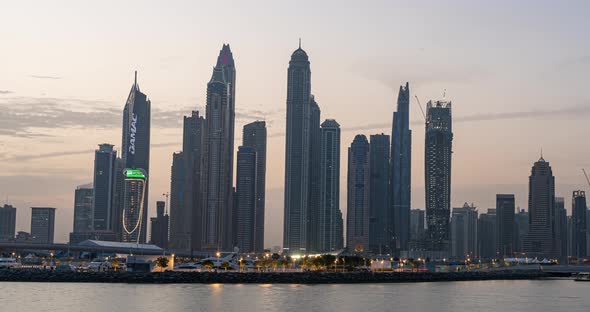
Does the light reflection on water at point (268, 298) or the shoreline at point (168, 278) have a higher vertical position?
the shoreline at point (168, 278)

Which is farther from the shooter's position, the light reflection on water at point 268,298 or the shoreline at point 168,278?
the shoreline at point 168,278

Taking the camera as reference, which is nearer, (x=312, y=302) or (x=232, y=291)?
(x=312, y=302)

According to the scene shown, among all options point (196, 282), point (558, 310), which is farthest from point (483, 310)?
point (196, 282)

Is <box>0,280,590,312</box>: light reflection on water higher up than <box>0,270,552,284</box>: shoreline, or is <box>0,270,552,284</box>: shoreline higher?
<box>0,270,552,284</box>: shoreline

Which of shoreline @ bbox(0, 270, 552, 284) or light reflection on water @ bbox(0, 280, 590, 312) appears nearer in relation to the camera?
light reflection on water @ bbox(0, 280, 590, 312)

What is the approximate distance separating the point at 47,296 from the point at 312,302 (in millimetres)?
38801

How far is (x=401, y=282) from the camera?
621 feet

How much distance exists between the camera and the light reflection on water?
11094 centimetres

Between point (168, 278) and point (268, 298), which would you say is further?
point (168, 278)

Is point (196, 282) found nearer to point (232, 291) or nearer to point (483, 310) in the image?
point (232, 291)

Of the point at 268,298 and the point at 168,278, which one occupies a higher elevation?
the point at 168,278

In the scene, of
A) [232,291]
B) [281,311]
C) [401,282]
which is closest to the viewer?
[281,311]

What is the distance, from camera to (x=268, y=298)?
124938mm

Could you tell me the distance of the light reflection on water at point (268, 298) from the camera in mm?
110938
